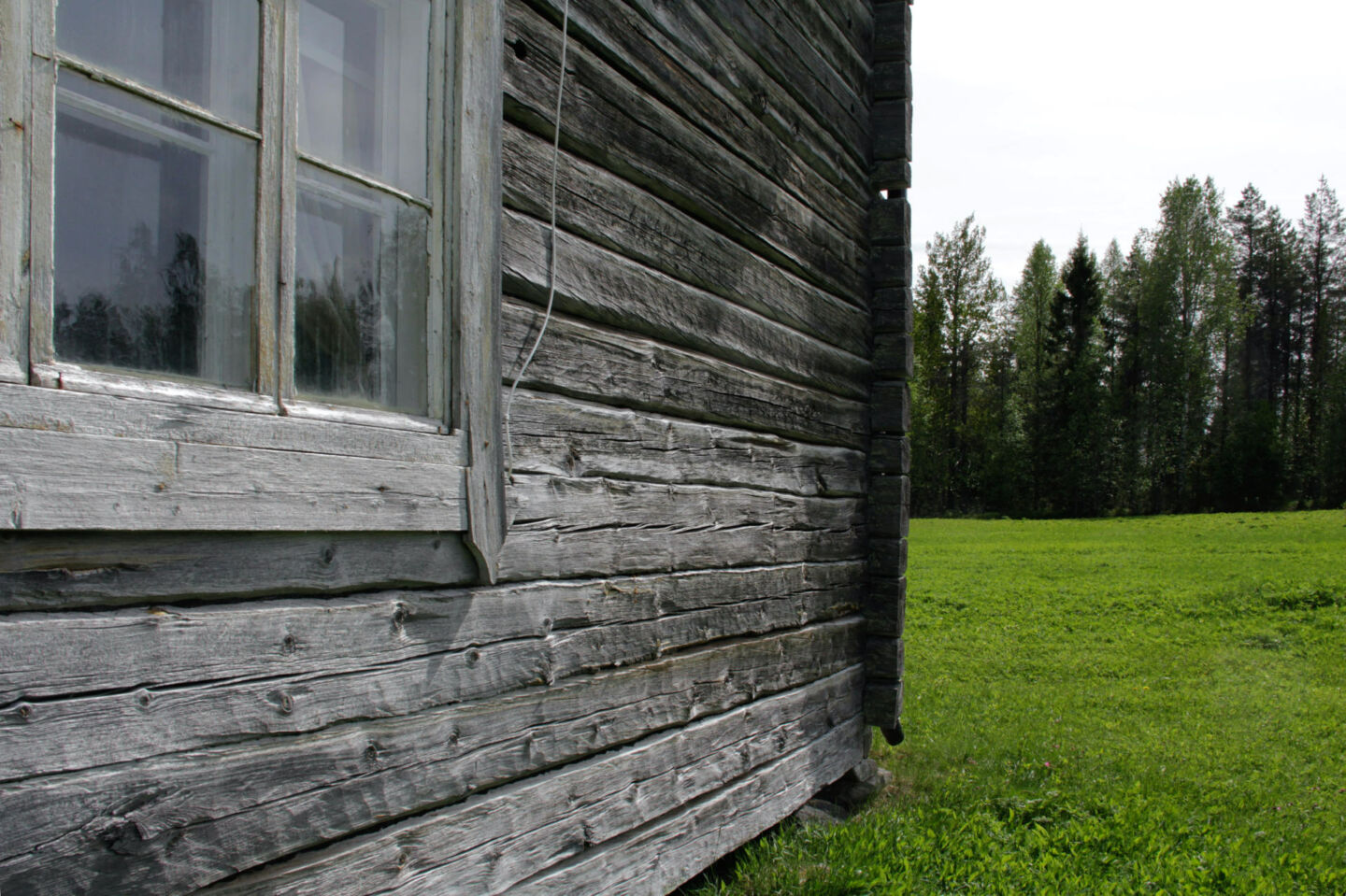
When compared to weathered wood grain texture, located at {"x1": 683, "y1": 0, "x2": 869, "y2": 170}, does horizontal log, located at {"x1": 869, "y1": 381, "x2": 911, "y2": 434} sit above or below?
below

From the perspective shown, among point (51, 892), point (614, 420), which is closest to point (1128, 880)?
point (614, 420)

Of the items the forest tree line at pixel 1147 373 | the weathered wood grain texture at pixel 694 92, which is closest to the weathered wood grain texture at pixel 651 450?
the weathered wood grain texture at pixel 694 92

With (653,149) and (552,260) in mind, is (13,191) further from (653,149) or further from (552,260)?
(653,149)

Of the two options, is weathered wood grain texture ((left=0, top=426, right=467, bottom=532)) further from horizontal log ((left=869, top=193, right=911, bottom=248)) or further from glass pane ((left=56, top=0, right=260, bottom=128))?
horizontal log ((left=869, top=193, right=911, bottom=248))

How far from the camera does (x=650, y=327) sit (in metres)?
2.99

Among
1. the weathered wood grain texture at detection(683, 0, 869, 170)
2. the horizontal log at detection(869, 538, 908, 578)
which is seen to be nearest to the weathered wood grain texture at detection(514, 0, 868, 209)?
the weathered wood grain texture at detection(683, 0, 869, 170)

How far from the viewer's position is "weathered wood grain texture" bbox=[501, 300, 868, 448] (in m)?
2.46

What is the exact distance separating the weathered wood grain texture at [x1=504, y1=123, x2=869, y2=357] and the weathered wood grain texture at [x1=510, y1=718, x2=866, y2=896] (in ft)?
6.04

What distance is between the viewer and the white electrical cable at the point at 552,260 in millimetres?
2326

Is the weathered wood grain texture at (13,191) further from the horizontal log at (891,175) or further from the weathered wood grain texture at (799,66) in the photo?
the horizontal log at (891,175)

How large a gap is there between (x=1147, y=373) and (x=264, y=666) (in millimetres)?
43000

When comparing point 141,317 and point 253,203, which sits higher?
point 253,203

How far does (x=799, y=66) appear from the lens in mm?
4188

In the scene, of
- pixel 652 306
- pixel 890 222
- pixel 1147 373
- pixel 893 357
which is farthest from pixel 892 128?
pixel 1147 373
